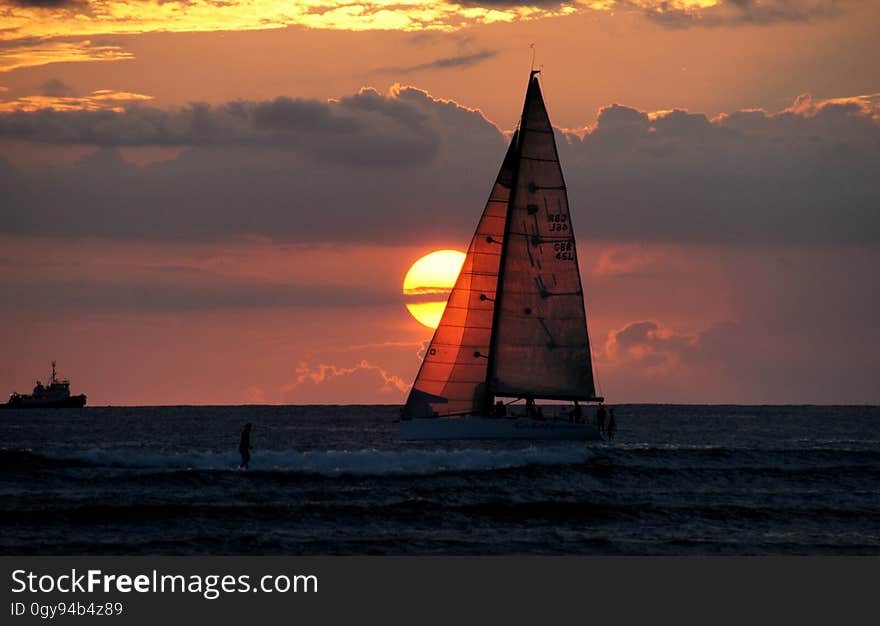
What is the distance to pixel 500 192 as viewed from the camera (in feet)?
254

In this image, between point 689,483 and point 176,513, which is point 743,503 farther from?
point 176,513

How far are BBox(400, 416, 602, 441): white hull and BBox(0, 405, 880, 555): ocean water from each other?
4.90ft

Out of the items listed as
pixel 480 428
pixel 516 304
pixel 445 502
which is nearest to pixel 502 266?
pixel 516 304

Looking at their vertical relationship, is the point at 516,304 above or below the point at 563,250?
below

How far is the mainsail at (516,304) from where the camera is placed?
77.0 m

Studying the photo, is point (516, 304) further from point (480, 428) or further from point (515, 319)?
point (480, 428)

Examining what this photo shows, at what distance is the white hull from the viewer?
76.4 m

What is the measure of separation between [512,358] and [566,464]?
1517 cm

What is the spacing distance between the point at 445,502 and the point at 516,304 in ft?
99.5

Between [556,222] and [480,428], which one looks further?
[556,222]

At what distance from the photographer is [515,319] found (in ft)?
259

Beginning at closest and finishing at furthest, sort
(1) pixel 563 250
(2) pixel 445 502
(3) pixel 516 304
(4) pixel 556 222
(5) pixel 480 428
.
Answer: (2) pixel 445 502
(5) pixel 480 428
(4) pixel 556 222
(1) pixel 563 250
(3) pixel 516 304

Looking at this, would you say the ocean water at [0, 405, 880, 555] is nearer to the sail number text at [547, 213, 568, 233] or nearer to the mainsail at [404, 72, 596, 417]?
the mainsail at [404, 72, 596, 417]

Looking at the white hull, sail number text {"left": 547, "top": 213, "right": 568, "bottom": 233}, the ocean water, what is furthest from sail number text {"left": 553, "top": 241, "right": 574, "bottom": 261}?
the ocean water
